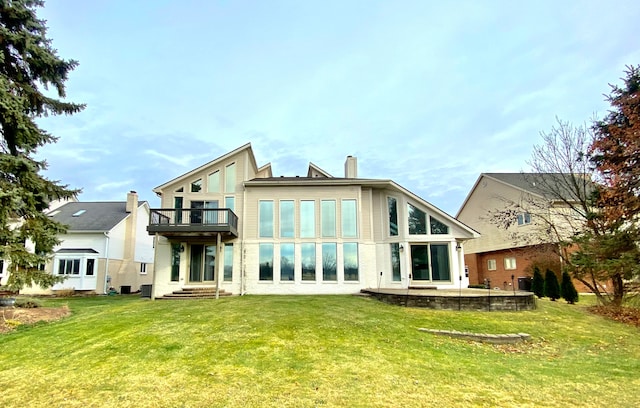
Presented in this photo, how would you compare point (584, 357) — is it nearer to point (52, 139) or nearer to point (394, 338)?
point (394, 338)

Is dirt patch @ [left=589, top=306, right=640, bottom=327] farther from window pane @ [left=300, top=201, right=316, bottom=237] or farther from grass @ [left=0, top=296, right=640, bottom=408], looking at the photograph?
window pane @ [left=300, top=201, right=316, bottom=237]

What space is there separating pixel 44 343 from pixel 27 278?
3814mm

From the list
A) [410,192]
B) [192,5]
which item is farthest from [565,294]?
[192,5]

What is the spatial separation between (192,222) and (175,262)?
2141 millimetres

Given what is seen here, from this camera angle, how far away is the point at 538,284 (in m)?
18.0

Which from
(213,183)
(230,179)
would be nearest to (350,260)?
(230,179)

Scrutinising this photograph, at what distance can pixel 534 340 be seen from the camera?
331 inches

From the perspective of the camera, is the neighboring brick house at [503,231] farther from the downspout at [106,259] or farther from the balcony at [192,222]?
the downspout at [106,259]

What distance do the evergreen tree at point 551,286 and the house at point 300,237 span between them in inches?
165

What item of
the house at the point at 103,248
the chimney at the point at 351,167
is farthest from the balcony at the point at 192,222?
the house at the point at 103,248

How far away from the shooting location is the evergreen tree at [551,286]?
54.6 feet

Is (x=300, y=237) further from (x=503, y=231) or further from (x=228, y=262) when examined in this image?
(x=503, y=231)

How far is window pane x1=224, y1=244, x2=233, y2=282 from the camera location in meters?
16.8

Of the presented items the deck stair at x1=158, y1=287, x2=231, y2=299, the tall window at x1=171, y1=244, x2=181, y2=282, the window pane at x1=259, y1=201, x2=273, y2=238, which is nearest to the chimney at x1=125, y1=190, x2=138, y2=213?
the tall window at x1=171, y1=244, x2=181, y2=282
